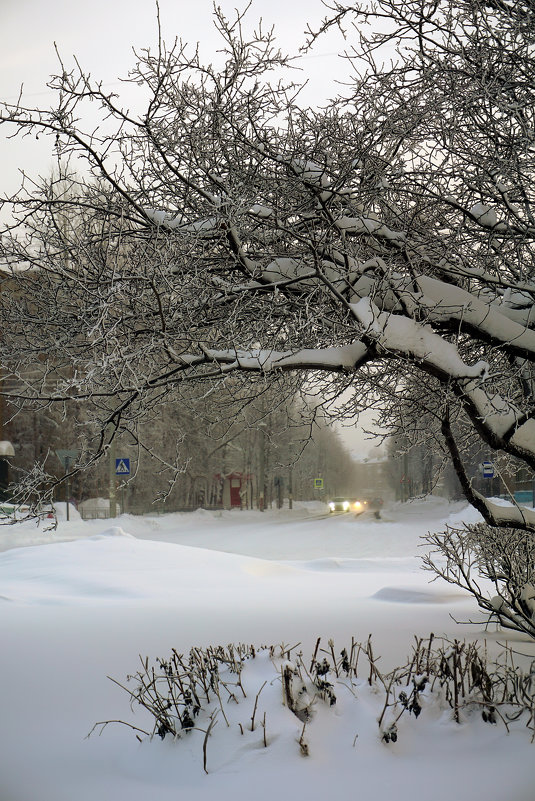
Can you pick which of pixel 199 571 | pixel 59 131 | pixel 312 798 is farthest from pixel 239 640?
pixel 199 571

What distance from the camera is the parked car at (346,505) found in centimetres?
4644

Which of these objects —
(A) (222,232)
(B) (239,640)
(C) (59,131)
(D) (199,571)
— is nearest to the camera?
(C) (59,131)

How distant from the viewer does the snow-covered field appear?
14.2 ft

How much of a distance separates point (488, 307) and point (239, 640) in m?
3.91

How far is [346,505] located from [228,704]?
4251 cm

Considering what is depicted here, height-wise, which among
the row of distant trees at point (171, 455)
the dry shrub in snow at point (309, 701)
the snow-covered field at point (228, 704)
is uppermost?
the row of distant trees at point (171, 455)

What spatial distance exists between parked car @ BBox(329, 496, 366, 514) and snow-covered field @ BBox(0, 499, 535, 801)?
97.9 ft

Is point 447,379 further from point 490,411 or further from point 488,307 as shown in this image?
point 488,307

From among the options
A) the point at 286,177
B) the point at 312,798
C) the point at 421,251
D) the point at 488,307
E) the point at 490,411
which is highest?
the point at 286,177

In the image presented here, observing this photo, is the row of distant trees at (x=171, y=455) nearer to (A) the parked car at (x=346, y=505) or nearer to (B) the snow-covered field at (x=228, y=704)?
(A) the parked car at (x=346, y=505)

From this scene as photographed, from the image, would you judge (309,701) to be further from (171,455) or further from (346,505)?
(346,505)

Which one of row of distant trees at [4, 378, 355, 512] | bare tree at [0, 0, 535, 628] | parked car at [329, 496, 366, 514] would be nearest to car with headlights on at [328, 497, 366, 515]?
parked car at [329, 496, 366, 514]

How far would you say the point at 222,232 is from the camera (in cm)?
630

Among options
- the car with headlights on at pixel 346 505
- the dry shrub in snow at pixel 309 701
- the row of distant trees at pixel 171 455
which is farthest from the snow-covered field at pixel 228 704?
the car with headlights on at pixel 346 505
